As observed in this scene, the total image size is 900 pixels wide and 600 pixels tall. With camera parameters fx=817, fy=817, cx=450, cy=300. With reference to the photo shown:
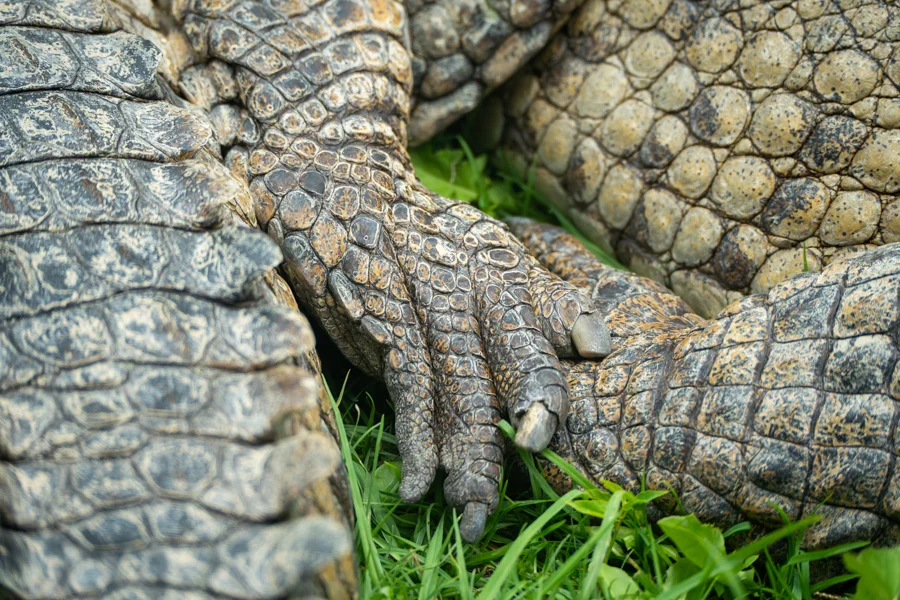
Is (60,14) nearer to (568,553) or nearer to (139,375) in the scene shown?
(139,375)

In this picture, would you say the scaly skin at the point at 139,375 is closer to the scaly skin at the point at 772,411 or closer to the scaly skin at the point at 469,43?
the scaly skin at the point at 772,411

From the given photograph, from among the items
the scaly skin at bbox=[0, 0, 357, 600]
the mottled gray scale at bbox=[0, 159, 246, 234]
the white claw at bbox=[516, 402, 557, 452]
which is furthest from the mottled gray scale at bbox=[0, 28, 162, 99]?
the white claw at bbox=[516, 402, 557, 452]

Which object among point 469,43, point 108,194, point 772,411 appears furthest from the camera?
point 469,43

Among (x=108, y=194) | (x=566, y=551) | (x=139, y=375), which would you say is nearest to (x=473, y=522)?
(x=566, y=551)

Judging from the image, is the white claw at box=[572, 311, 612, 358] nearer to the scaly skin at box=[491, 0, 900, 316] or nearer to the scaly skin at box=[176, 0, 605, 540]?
the scaly skin at box=[176, 0, 605, 540]

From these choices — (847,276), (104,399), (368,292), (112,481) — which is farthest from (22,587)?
(847,276)

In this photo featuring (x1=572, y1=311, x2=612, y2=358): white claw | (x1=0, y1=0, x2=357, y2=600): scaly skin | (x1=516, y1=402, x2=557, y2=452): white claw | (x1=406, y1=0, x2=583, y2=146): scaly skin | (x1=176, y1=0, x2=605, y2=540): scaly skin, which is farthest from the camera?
(x1=406, y1=0, x2=583, y2=146): scaly skin

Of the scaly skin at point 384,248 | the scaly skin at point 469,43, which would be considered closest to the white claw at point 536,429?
the scaly skin at point 384,248
